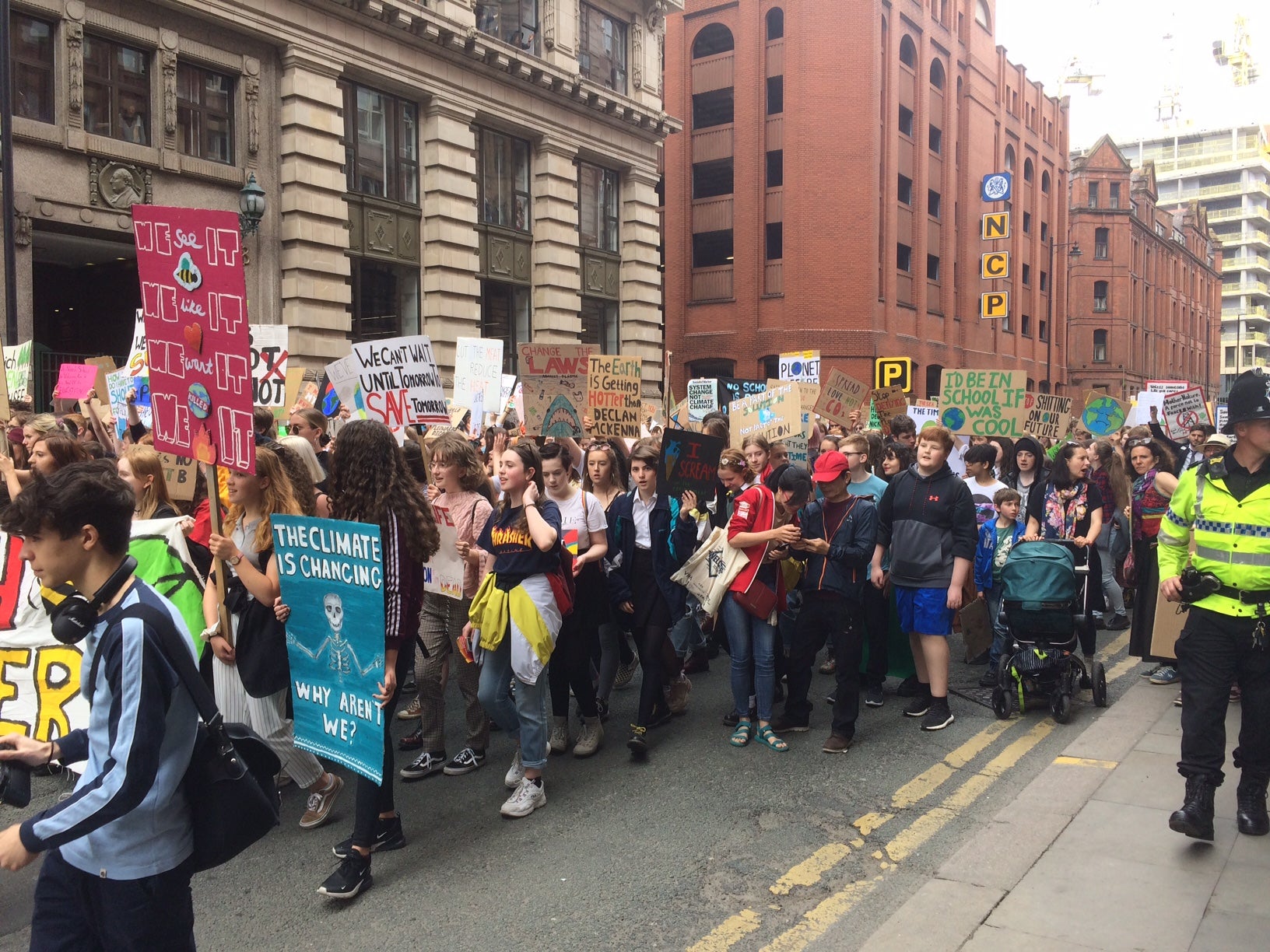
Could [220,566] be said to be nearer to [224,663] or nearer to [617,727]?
[224,663]

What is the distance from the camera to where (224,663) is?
206 inches

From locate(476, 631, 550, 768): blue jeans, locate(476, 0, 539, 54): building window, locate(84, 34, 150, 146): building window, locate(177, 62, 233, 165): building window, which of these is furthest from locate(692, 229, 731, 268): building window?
locate(476, 631, 550, 768): blue jeans

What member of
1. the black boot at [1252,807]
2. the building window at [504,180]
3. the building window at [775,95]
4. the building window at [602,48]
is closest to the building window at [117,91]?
the building window at [504,180]

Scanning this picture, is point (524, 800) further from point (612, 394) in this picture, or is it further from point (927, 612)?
point (612, 394)

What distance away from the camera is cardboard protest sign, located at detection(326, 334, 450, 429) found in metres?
9.80

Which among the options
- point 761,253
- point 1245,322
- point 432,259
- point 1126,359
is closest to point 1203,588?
point 432,259

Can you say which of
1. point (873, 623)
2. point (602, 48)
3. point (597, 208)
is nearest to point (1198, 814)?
point (873, 623)

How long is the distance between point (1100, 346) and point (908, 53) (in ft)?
112

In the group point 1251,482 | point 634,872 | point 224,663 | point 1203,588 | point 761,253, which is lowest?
point 634,872

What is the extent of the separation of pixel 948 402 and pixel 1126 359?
60775mm

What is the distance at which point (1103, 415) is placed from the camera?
16.8 m

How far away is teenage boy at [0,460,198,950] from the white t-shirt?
11.6 feet

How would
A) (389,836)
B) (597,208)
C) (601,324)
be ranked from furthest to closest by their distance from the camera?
(601,324) < (597,208) < (389,836)

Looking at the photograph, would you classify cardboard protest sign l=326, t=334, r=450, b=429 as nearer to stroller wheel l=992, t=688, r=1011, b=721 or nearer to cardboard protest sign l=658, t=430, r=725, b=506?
cardboard protest sign l=658, t=430, r=725, b=506
